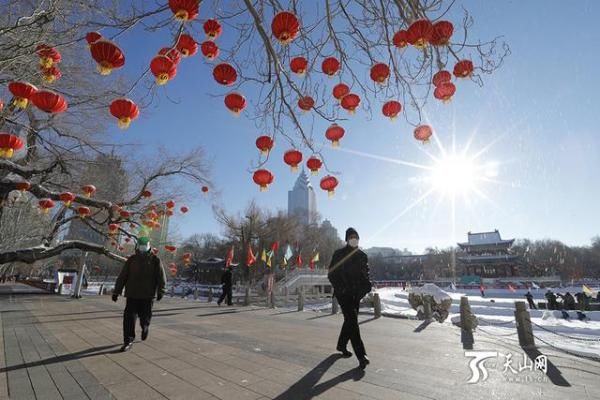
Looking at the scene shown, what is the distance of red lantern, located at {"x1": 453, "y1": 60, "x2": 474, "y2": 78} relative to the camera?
4.04m

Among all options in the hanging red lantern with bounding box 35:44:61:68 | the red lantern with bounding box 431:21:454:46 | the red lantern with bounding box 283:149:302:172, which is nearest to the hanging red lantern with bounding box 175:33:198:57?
the red lantern with bounding box 283:149:302:172

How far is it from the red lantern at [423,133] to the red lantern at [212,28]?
122 inches

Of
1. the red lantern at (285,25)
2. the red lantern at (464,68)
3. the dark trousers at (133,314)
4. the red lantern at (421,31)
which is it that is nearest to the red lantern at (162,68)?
the red lantern at (285,25)

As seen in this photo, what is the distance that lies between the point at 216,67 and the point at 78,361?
155 inches

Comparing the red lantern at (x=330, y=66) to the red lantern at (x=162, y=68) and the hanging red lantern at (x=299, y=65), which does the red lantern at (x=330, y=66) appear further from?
the red lantern at (x=162, y=68)

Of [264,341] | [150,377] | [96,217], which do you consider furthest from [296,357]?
[96,217]

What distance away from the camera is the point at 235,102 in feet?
15.6

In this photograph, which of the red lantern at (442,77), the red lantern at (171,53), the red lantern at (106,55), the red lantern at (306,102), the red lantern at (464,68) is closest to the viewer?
the red lantern at (106,55)

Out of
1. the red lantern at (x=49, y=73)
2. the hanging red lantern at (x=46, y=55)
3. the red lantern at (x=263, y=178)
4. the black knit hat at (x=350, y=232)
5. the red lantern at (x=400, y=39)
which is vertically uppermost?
the hanging red lantern at (x=46, y=55)

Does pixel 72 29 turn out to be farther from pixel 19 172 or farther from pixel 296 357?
pixel 19 172

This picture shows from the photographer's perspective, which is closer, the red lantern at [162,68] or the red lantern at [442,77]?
the red lantern at [162,68]

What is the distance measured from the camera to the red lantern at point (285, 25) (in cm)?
361

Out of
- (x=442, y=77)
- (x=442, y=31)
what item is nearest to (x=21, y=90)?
(x=442, y=31)

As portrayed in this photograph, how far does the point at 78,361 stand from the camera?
156 inches
